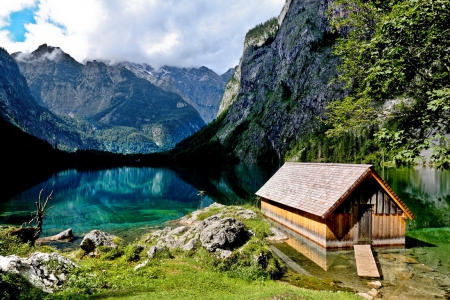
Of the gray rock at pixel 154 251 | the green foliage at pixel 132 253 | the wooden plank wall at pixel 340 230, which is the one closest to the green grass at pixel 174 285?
the green foliage at pixel 132 253

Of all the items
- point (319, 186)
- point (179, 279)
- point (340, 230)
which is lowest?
point (179, 279)

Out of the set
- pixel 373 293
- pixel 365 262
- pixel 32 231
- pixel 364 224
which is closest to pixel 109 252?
pixel 32 231

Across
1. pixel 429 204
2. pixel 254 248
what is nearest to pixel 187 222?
pixel 254 248

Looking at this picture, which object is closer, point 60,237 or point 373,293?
point 373,293

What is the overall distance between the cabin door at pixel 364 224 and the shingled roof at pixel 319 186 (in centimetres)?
223

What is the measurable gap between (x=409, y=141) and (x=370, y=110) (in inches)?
212

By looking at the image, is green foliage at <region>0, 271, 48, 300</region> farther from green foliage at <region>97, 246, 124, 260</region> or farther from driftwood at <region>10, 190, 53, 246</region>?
driftwood at <region>10, 190, 53, 246</region>

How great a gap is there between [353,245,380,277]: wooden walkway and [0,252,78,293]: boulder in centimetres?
1808

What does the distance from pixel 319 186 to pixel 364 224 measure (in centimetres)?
515

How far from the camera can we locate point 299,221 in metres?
30.3

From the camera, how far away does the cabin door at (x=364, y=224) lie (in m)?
25.9

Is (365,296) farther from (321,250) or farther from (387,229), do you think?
(387,229)

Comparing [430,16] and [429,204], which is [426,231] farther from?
[430,16]

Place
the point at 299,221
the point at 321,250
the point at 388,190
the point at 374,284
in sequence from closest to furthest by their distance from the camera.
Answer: the point at 374,284, the point at 321,250, the point at 388,190, the point at 299,221
